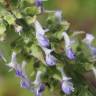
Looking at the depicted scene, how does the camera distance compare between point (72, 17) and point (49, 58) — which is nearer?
point (49, 58)

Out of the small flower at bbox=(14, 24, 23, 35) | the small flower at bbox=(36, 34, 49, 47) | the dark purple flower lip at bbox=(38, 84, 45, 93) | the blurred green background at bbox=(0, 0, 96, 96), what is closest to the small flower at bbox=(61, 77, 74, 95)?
the dark purple flower lip at bbox=(38, 84, 45, 93)

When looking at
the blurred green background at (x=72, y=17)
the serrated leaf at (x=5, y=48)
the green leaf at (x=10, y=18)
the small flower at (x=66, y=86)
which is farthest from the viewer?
the blurred green background at (x=72, y=17)

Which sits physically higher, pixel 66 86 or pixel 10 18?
pixel 10 18

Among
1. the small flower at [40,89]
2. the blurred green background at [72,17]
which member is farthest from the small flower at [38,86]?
the blurred green background at [72,17]

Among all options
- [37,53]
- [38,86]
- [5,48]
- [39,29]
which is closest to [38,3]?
[39,29]

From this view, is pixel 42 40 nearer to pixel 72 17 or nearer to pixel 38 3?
pixel 38 3

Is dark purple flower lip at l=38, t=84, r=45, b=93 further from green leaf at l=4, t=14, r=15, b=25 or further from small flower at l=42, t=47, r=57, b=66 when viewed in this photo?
green leaf at l=4, t=14, r=15, b=25

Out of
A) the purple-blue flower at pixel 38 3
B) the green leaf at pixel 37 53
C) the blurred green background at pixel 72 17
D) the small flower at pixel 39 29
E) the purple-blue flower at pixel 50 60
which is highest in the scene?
the purple-blue flower at pixel 38 3

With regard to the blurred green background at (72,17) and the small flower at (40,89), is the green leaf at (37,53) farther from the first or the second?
the blurred green background at (72,17)

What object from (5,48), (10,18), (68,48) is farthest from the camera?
(5,48)
